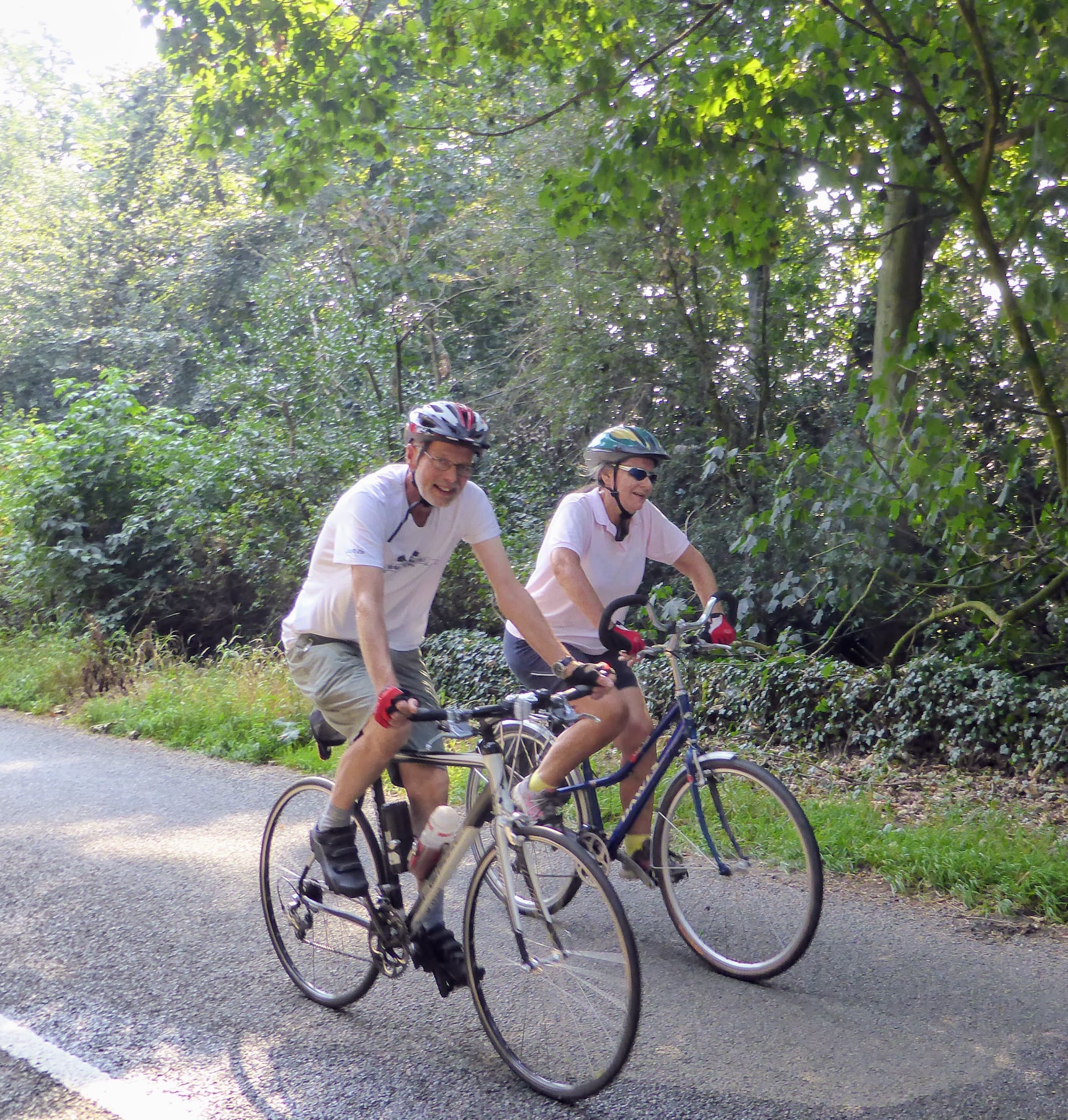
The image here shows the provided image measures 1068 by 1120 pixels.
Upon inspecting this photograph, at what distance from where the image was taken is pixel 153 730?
409 inches

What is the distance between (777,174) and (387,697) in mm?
5477

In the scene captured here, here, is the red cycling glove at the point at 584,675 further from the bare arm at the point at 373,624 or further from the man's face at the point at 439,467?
the man's face at the point at 439,467

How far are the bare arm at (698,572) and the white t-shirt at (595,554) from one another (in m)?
0.04

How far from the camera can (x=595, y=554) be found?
5.18m

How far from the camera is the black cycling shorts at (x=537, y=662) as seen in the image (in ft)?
16.8

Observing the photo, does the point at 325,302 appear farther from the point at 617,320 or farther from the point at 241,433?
the point at 617,320

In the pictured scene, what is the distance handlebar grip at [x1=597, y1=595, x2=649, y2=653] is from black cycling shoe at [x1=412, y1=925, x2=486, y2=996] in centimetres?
125

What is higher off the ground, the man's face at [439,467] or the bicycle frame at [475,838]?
the man's face at [439,467]

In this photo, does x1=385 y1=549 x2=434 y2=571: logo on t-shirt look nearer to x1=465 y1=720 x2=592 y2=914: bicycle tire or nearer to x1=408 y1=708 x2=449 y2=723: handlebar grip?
x1=465 y1=720 x2=592 y2=914: bicycle tire

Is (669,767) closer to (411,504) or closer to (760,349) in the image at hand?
(411,504)

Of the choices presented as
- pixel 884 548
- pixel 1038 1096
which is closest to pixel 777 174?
pixel 884 548

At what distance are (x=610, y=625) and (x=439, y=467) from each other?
0.98 meters

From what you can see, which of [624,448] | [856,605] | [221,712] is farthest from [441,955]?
[221,712]

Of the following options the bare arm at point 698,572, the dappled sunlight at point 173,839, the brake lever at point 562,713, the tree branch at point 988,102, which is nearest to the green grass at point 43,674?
the dappled sunlight at point 173,839
